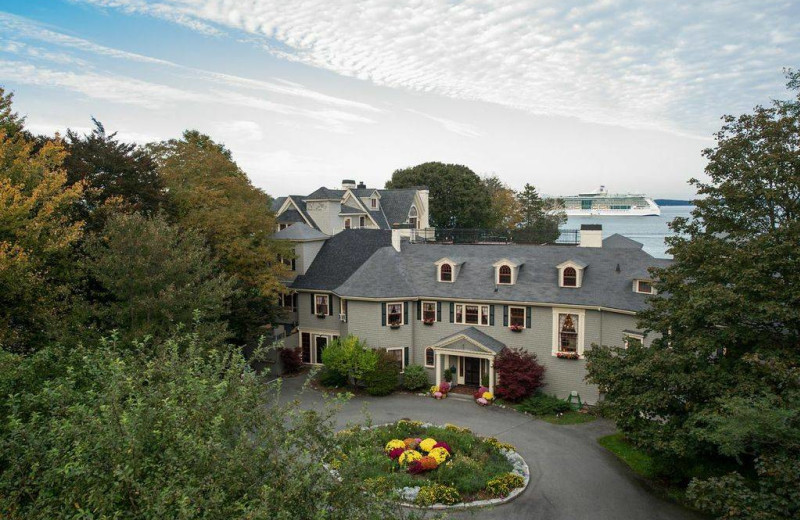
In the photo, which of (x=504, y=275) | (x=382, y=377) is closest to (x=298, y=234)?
(x=382, y=377)

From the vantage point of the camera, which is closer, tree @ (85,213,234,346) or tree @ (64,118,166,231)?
tree @ (85,213,234,346)

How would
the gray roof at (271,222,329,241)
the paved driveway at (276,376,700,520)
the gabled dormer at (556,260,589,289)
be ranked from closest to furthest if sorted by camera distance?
the paved driveway at (276,376,700,520) < the gabled dormer at (556,260,589,289) < the gray roof at (271,222,329,241)

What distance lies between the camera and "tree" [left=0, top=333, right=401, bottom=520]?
22.5 ft

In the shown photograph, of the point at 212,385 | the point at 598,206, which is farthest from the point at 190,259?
the point at 598,206

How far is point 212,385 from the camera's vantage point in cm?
933

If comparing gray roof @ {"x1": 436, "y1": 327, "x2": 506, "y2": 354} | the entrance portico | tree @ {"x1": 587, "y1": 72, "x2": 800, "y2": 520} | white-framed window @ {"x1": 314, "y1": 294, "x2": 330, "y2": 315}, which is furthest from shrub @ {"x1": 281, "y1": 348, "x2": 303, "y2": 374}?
tree @ {"x1": 587, "y1": 72, "x2": 800, "y2": 520}

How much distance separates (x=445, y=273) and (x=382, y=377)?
7.04m

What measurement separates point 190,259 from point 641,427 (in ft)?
58.3

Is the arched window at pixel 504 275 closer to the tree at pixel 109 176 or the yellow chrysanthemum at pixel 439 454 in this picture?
the yellow chrysanthemum at pixel 439 454

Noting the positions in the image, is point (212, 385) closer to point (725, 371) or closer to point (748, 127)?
point (725, 371)

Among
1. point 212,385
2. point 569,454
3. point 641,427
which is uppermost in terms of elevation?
point 212,385

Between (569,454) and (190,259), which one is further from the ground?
(190,259)

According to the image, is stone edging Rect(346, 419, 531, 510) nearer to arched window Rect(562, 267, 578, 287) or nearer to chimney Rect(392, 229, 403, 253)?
arched window Rect(562, 267, 578, 287)

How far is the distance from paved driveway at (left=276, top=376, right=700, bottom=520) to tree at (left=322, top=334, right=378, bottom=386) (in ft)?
5.45
